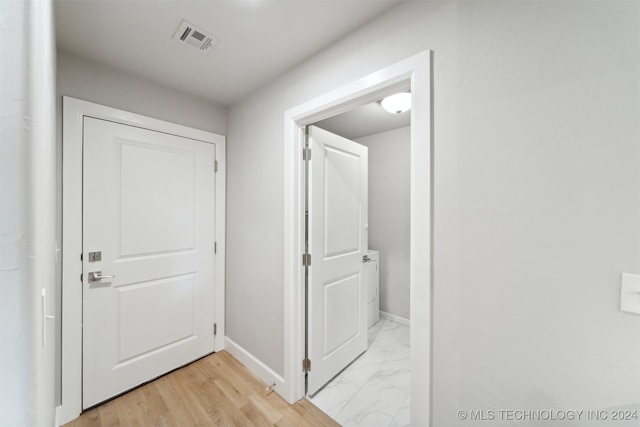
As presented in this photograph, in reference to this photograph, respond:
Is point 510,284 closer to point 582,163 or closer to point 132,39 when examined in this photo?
point 582,163

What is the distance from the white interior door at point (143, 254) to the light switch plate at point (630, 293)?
2516 millimetres

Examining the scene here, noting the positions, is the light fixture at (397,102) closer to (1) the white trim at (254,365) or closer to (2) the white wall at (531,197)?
(2) the white wall at (531,197)

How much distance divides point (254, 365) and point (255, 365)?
16 mm

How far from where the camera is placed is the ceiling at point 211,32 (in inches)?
50.5

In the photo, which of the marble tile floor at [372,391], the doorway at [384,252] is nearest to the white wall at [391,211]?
the doorway at [384,252]

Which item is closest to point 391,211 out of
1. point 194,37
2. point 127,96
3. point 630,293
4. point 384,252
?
point 384,252

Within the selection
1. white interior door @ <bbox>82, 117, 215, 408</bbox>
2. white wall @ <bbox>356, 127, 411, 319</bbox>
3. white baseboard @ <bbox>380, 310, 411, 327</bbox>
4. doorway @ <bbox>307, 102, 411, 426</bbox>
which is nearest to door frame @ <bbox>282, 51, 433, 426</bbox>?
doorway @ <bbox>307, 102, 411, 426</bbox>

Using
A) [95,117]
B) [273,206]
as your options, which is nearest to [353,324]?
[273,206]

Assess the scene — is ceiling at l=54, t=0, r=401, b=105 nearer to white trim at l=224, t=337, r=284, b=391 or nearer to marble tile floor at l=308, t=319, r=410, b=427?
white trim at l=224, t=337, r=284, b=391

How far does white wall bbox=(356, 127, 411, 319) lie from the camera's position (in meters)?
3.07

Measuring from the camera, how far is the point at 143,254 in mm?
1963

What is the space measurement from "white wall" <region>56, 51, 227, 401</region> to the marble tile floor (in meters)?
1.80

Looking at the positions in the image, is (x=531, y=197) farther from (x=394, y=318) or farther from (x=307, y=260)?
(x=394, y=318)

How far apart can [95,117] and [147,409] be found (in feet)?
6.68
